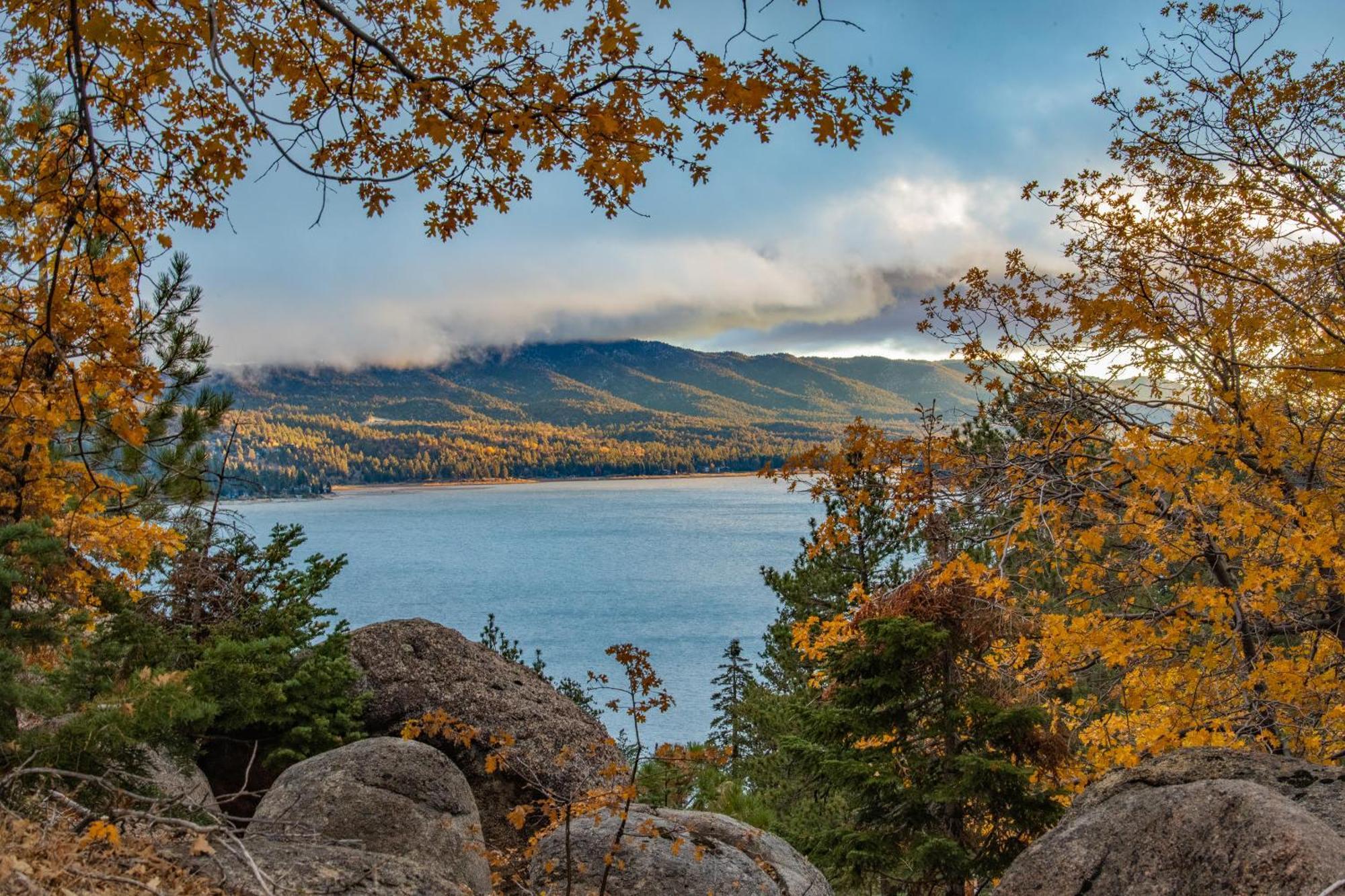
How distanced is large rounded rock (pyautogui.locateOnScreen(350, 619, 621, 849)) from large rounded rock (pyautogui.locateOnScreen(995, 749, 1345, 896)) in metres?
4.26

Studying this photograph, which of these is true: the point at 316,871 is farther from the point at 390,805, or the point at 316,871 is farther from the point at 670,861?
the point at 670,861

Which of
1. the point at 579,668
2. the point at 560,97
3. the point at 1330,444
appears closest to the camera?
the point at 560,97

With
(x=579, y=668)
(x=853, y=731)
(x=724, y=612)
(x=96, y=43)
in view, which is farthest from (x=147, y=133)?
(x=724, y=612)

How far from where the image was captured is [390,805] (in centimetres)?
580

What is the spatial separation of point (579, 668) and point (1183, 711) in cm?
3574

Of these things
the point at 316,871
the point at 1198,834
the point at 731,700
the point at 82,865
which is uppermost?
the point at 1198,834

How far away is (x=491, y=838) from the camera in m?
7.32

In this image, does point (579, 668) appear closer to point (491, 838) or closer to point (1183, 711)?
point (491, 838)

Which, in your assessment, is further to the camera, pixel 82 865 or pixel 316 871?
pixel 316 871

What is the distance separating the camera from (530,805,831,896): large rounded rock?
5.13 meters

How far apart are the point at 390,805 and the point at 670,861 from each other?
1.96 meters

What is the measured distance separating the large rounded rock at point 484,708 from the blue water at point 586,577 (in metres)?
2.01

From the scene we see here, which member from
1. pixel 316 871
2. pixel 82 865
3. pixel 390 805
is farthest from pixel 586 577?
pixel 82 865

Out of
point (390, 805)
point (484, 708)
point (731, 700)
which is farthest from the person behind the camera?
point (731, 700)
